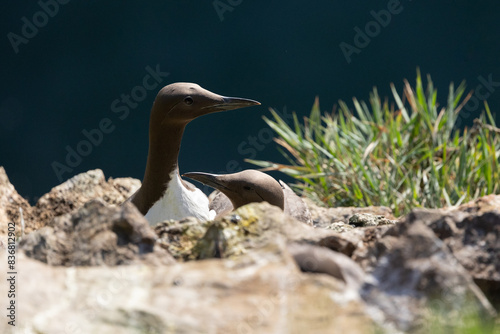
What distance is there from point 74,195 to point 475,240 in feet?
12.5

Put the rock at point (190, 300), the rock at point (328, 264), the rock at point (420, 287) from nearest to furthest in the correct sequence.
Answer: the rock at point (190, 300) < the rock at point (420, 287) < the rock at point (328, 264)

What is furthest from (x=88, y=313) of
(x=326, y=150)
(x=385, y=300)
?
(x=326, y=150)

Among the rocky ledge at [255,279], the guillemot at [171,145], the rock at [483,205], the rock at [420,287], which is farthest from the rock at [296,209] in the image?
the rock at [420,287]

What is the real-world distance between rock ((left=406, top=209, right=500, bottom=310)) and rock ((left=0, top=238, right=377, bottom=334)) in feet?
2.12

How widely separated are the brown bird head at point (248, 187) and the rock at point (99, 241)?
5.93 feet

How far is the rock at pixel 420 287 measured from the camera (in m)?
2.32

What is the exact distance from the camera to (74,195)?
579 centimetres

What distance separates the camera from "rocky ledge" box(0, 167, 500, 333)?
2219 mm

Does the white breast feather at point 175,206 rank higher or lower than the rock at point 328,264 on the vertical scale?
lower

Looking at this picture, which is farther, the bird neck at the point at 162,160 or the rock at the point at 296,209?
the rock at the point at 296,209

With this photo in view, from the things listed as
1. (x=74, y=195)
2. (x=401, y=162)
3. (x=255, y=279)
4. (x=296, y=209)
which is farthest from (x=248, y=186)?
(x=401, y=162)

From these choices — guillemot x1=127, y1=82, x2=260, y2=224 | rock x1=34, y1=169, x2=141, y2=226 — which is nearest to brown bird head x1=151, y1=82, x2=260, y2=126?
guillemot x1=127, y1=82, x2=260, y2=224

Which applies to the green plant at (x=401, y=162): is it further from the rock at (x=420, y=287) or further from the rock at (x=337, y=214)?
the rock at (x=420, y=287)

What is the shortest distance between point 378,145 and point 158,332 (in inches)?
240
